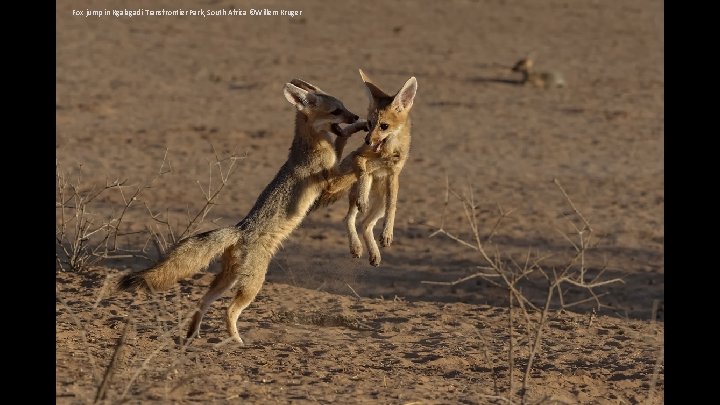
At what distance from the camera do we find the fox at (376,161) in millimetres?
8164

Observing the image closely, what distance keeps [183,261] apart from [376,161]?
152 cm

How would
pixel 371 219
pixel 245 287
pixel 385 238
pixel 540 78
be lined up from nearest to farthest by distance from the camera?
pixel 245 287
pixel 385 238
pixel 371 219
pixel 540 78

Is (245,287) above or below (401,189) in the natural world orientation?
below

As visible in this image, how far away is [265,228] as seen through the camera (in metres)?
8.11

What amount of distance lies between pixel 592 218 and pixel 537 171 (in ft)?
7.07

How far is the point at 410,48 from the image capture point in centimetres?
2523

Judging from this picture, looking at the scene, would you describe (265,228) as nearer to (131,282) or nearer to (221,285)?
(221,285)

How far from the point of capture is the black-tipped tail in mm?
7508

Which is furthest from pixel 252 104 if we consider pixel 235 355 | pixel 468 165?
pixel 235 355

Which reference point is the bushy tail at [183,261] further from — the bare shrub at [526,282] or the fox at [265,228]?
the bare shrub at [526,282]

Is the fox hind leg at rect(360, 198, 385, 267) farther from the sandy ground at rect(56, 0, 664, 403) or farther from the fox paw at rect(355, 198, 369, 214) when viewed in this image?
the sandy ground at rect(56, 0, 664, 403)

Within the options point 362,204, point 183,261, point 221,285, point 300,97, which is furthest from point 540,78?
point 183,261

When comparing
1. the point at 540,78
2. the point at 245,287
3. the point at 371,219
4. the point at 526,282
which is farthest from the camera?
the point at 540,78

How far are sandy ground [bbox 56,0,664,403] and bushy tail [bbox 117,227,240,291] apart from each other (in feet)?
1.37
